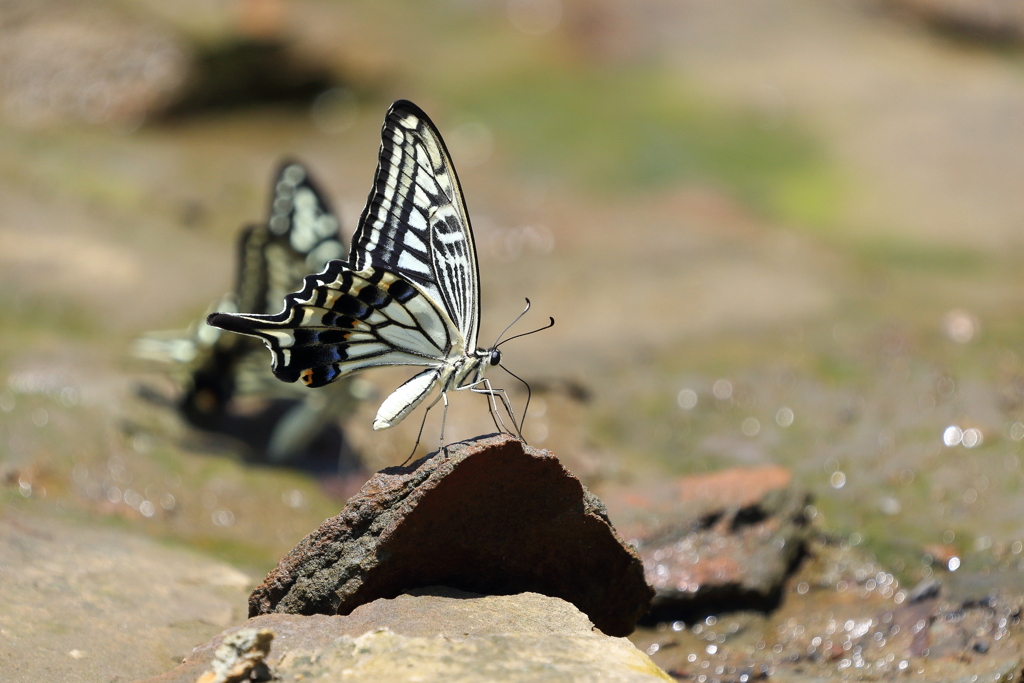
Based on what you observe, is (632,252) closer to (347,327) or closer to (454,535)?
(347,327)

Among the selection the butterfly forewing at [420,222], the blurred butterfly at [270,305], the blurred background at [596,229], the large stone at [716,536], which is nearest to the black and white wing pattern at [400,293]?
the butterfly forewing at [420,222]

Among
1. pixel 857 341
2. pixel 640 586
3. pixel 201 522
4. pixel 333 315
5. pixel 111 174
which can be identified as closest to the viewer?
pixel 640 586

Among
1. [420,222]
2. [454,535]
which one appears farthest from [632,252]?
[454,535]

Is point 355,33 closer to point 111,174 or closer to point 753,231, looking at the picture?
point 111,174

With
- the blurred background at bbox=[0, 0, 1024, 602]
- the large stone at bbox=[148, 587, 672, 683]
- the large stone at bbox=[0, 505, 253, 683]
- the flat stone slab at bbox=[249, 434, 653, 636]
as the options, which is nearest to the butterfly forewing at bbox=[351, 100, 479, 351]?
the flat stone slab at bbox=[249, 434, 653, 636]

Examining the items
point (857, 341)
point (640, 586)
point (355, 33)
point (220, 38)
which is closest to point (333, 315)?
point (640, 586)

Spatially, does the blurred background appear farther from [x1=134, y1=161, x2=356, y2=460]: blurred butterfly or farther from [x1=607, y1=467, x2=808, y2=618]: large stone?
[x1=607, y1=467, x2=808, y2=618]: large stone
